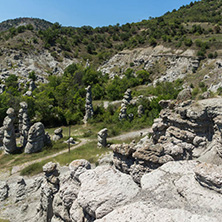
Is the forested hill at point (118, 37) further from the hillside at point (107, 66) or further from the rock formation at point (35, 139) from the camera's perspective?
the rock formation at point (35, 139)

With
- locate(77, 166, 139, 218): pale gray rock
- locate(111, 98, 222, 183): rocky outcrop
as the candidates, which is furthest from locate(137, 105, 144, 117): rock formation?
locate(77, 166, 139, 218): pale gray rock

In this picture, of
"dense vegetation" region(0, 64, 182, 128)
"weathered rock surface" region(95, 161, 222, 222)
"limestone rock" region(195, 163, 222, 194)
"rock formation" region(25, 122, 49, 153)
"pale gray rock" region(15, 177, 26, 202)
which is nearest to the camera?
"weathered rock surface" region(95, 161, 222, 222)

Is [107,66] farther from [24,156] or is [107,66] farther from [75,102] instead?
[24,156]

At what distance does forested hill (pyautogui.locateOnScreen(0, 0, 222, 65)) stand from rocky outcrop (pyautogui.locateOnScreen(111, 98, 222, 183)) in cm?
4223

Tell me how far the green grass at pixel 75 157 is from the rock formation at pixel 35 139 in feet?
13.5

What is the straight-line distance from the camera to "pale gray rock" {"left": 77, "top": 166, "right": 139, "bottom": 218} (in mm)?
4586

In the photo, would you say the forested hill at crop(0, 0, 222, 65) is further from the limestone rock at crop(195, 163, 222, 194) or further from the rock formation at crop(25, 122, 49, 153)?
the limestone rock at crop(195, 163, 222, 194)

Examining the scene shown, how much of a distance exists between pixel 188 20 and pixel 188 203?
314 ft

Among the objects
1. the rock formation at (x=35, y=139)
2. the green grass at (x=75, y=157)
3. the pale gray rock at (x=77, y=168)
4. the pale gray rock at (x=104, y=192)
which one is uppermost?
the pale gray rock at (x=104, y=192)

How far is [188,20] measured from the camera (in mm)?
81188

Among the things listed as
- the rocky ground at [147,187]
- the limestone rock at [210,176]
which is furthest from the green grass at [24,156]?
the limestone rock at [210,176]

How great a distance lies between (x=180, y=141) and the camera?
12.2 m

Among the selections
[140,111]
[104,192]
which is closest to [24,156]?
[140,111]

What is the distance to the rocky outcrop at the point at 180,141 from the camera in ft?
27.3
